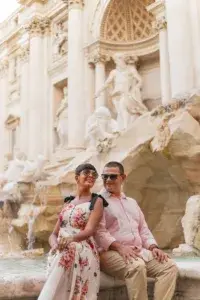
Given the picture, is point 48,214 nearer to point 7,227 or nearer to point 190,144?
A: point 7,227

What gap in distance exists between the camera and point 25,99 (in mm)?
19031

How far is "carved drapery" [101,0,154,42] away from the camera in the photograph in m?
15.0

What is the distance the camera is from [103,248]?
8.20ft

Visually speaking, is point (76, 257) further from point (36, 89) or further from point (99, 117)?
point (36, 89)

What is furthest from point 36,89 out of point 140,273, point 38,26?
point 140,273

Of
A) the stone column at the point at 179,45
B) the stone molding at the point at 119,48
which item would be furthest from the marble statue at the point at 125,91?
the stone column at the point at 179,45

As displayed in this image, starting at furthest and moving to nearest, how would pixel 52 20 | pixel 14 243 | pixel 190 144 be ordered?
pixel 52 20 < pixel 14 243 < pixel 190 144

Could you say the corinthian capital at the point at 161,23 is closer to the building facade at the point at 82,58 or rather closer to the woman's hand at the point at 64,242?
the building facade at the point at 82,58

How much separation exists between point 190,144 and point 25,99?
Result: 14.2 metres

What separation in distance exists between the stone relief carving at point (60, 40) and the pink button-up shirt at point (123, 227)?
50.6ft

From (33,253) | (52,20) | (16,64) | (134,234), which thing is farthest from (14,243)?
(16,64)

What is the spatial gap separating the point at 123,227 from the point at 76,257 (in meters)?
0.44

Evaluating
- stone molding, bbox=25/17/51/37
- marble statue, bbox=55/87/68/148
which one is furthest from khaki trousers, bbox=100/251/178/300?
stone molding, bbox=25/17/51/37

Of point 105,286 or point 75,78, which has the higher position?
point 75,78
